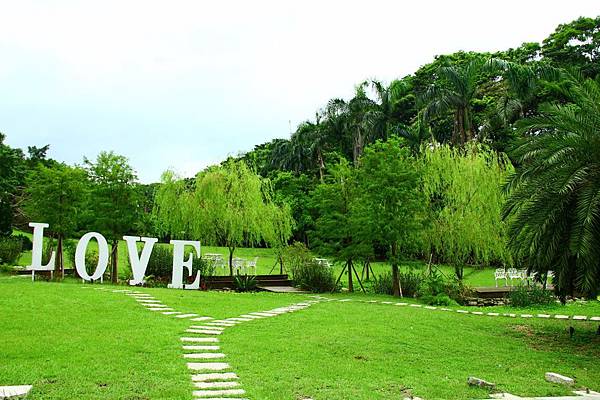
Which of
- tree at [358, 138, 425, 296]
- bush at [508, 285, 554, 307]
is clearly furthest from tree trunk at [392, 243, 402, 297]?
bush at [508, 285, 554, 307]

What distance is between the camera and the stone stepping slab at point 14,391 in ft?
15.3

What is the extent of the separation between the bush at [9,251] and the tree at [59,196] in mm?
4342

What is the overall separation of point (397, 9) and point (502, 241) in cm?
963

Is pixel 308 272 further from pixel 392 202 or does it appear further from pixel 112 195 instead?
pixel 112 195

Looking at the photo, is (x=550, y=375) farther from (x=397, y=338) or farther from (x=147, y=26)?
(x=147, y=26)

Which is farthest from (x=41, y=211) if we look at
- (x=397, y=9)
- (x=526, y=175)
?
(x=526, y=175)

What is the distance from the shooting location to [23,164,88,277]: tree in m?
17.1

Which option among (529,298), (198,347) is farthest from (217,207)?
(198,347)

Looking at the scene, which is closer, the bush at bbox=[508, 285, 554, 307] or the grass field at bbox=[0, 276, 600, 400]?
the grass field at bbox=[0, 276, 600, 400]

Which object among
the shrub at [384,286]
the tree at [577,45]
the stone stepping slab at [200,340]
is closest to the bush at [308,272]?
the shrub at [384,286]

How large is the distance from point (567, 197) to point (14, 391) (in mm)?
8544

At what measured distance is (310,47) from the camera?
14.0 meters

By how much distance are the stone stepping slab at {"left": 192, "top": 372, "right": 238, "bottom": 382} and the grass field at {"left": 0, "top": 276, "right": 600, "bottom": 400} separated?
101 mm

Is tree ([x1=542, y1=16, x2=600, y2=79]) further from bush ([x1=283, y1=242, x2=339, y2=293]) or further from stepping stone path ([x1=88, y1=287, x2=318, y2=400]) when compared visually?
stepping stone path ([x1=88, y1=287, x2=318, y2=400])
